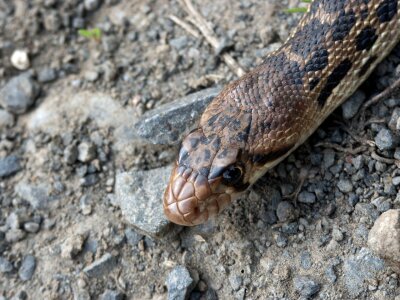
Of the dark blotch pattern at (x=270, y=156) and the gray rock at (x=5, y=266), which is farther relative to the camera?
the gray rock at (x=5, y=266)

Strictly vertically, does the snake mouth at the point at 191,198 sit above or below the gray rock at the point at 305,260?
above

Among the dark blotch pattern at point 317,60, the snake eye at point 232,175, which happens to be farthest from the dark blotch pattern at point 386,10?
the snake eye at point 232,175

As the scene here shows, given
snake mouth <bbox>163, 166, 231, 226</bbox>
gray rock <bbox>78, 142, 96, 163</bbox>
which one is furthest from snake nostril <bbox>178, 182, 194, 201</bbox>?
gray rock <bbox>78, 142, 96, 163</bbox>

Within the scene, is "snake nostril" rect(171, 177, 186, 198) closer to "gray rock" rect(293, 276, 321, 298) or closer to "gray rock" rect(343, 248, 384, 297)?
"gray rock" rect(293, 276, 321, 298)

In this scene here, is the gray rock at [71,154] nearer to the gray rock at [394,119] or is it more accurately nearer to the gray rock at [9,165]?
the gray rock at [9,165]

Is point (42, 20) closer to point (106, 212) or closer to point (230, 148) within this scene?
point (106, 212)

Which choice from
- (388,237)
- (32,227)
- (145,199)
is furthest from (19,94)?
(388,237)

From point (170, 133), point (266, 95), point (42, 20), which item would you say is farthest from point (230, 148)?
point (42, 20)

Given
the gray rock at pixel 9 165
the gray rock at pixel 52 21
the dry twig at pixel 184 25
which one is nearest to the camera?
the gray rock at pixel 9 165
